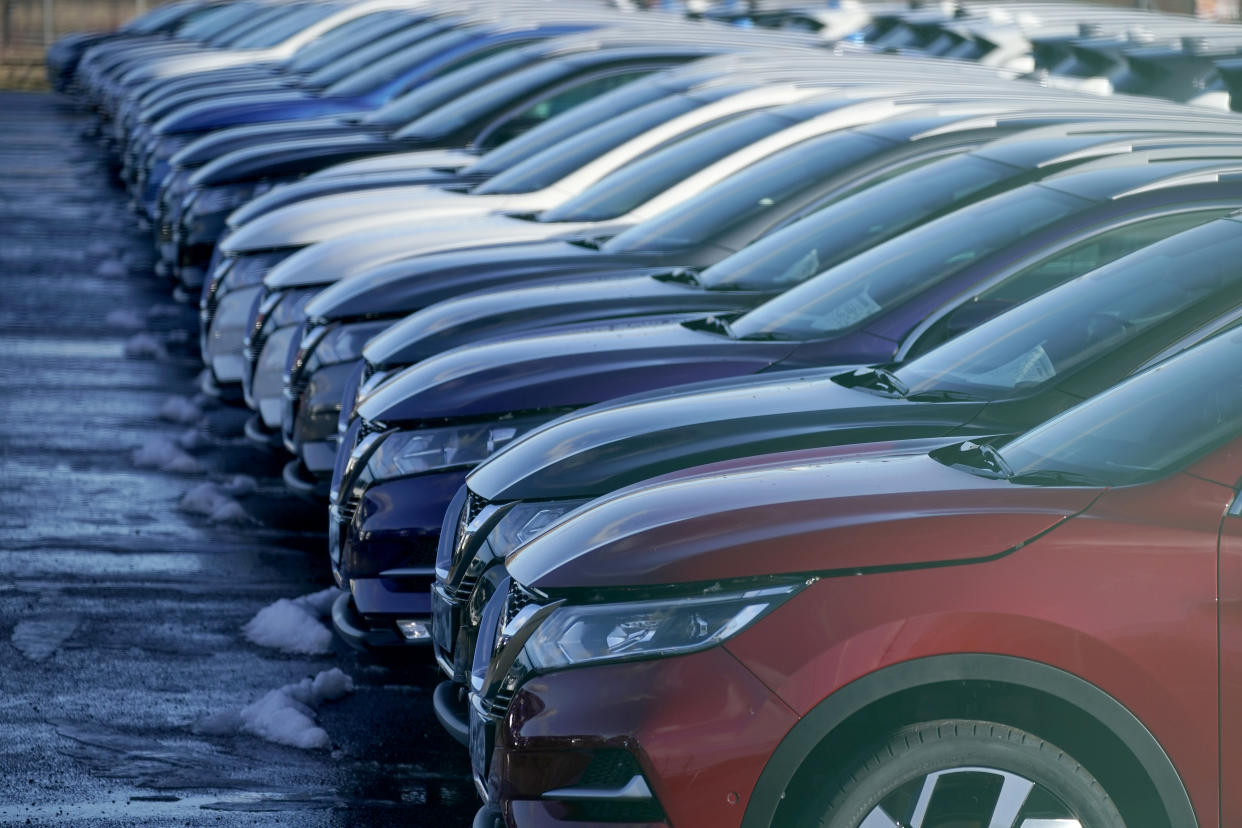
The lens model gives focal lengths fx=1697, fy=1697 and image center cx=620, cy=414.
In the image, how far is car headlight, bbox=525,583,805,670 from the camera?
3.13 m

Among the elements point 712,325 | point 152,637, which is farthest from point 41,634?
point 712,325

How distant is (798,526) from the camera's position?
3248mm

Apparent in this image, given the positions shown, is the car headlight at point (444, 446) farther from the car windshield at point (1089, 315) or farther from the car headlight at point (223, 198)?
the car headlight at point (223, 198)

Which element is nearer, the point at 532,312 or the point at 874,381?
the point at 874,381

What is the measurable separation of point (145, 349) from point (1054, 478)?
863cm

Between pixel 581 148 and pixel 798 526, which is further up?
pixel 798 526

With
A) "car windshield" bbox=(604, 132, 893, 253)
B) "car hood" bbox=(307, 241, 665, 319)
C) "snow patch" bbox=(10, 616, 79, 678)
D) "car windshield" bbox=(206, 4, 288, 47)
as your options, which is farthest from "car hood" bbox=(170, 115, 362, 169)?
"car windshield" bbox=(206, 4, 288, 47)

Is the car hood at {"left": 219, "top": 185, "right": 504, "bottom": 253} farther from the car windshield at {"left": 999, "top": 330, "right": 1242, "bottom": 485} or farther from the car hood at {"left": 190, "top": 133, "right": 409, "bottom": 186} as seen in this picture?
the car windshield at {"left": 999, "top": 330, "right": 1242, "bottom": 485}

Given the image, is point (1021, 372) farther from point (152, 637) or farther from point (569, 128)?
point (569, 128)

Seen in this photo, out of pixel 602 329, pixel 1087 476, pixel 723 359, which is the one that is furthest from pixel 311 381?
pixel 1087 476

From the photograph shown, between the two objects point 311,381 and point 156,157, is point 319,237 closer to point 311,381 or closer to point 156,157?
point 311,381

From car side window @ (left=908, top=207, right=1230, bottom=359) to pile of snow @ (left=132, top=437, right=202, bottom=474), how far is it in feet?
14.6

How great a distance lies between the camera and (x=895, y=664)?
3.08m

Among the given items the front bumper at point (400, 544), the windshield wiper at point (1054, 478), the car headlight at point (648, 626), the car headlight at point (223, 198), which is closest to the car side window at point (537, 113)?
the car headlight at point (223, 198)
